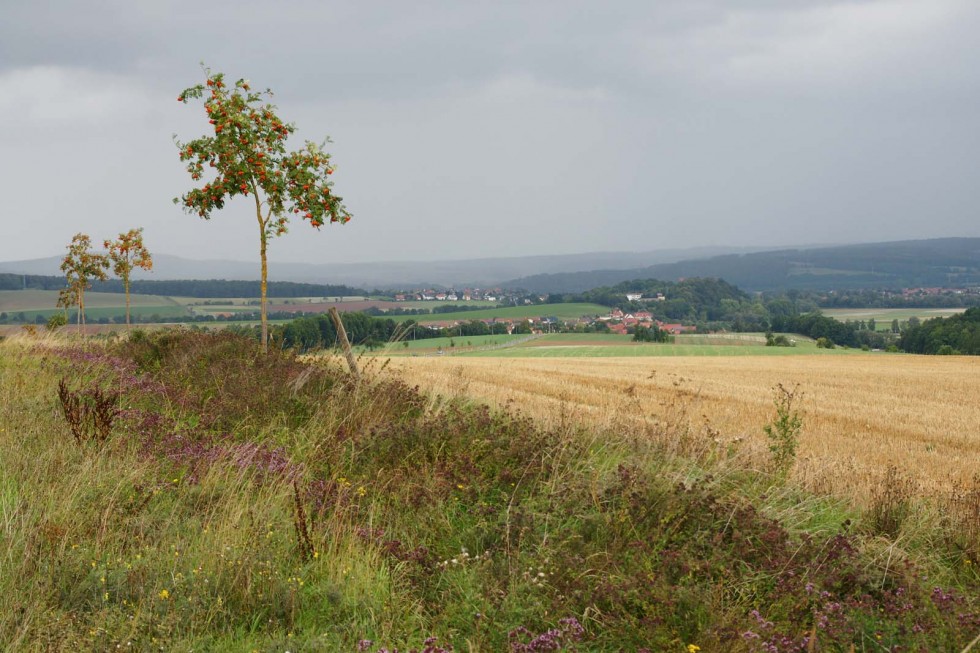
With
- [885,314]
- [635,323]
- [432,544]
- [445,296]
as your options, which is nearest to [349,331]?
[432,544]

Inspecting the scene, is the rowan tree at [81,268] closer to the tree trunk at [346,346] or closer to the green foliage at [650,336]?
the tree trunk at [346,346]

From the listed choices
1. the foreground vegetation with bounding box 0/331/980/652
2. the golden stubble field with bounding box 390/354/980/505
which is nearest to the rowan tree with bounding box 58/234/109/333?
the golden stubble field with bounding box 390/354/980/505

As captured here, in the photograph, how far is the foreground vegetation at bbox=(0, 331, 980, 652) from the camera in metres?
4.10

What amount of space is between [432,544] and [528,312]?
111064mm

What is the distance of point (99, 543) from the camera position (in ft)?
15.6

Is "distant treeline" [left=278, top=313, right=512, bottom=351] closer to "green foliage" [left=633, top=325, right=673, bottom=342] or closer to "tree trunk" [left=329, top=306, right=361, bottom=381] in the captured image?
"tree trunk" [left=329, top=306, right=361, bottom=381]

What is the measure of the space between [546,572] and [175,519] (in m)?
2.76

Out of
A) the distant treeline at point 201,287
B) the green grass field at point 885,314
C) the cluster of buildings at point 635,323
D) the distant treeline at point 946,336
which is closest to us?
the distant treeline at point 946,336

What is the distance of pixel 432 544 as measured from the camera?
5.33 metres

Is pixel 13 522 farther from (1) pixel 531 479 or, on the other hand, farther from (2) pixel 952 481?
(2) pixel 952 481

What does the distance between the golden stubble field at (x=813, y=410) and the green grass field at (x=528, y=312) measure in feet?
220

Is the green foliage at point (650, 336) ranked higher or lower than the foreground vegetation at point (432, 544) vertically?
lower

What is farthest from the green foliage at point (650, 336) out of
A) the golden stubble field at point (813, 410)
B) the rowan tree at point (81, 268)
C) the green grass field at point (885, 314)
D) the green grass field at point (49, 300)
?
the rowan tree at point (81, 268)

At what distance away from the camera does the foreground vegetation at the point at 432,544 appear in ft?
13.4
